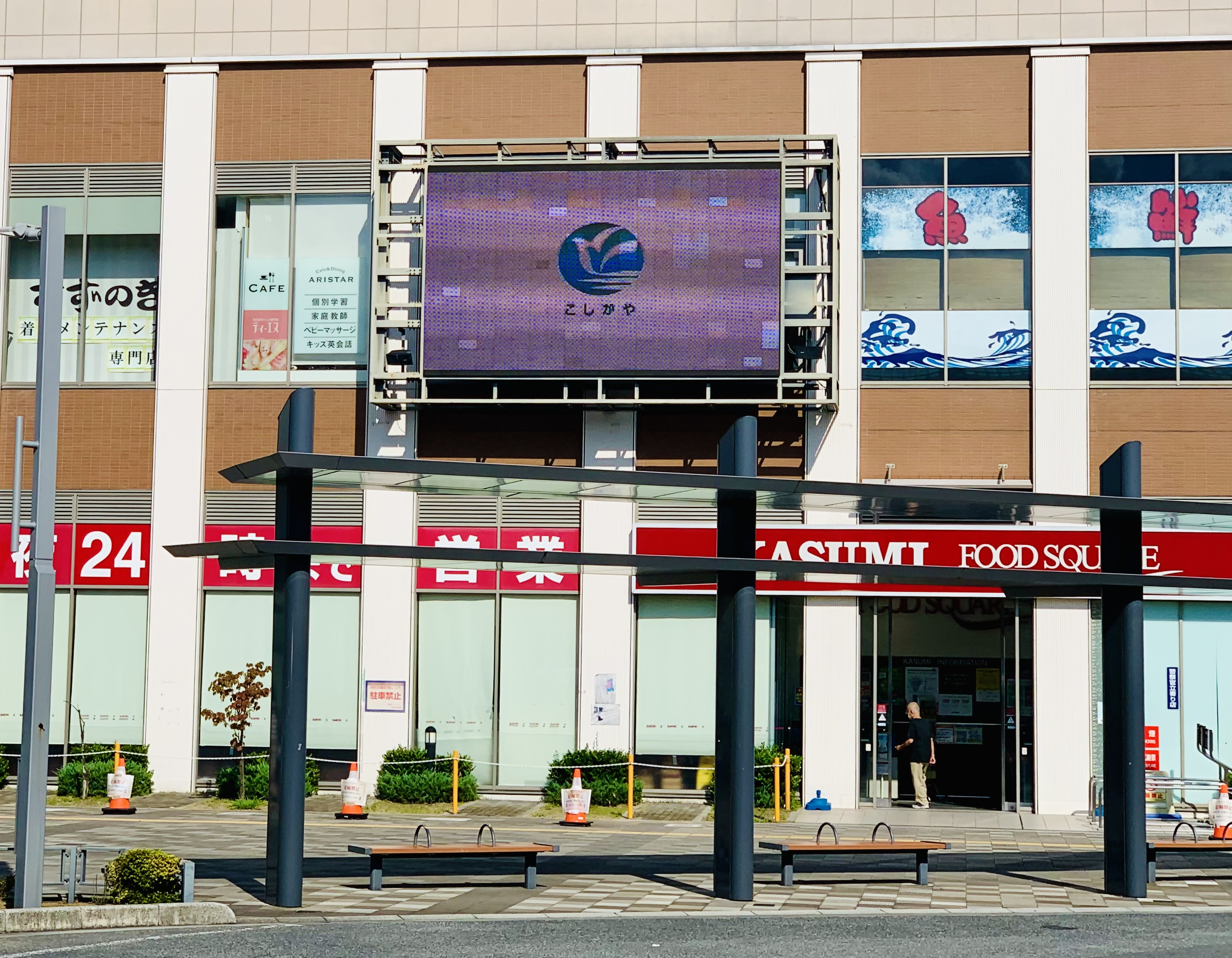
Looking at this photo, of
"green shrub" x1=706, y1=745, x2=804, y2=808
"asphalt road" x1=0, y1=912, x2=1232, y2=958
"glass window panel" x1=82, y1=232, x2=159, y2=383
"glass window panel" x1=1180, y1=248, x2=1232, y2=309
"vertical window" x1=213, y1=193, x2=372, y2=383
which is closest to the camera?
"asphalt road" x1=0, y1=912, x2=1232, y2=958

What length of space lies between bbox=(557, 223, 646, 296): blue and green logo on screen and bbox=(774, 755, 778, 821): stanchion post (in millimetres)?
8152

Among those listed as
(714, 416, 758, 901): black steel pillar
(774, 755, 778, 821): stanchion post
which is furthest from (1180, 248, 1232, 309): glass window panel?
(714, 416, 758, 901): black steel pillar

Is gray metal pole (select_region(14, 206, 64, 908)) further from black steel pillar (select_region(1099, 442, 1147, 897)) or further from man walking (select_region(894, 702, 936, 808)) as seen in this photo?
man walking (select_region(894, 702, 936, 808))

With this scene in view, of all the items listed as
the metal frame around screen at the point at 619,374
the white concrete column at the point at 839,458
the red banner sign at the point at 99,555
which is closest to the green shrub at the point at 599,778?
the white concrete column at the point at 839,458

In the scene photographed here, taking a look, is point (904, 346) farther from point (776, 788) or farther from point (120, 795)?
point (120, 795)

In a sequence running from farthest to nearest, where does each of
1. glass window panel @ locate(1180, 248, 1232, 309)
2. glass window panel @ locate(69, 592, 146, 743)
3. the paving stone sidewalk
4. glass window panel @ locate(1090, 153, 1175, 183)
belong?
glass window panel @ locate(69, 592, 146, 743), glass window panel @ locate(1090, 153, 1175, 183), glass window panel @ locate(1180, 248, 1232, 309), the paving stone sidewalk

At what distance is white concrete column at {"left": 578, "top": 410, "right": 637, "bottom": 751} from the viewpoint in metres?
27.1

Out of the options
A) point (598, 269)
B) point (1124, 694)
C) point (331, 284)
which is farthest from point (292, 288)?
point (1124, 694)

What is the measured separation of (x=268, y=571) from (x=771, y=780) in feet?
30.6

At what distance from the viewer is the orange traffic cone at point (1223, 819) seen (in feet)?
70.2

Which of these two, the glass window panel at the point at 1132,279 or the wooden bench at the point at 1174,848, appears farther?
the glass window panel at the point at 1132,279

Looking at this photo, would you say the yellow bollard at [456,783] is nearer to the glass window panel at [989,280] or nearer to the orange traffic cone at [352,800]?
the orange traffic cone at [352,800]

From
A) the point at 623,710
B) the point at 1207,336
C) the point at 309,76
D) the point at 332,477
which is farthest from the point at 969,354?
the point at 332,477

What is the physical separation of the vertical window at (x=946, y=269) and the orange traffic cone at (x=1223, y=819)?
797 centimetres
